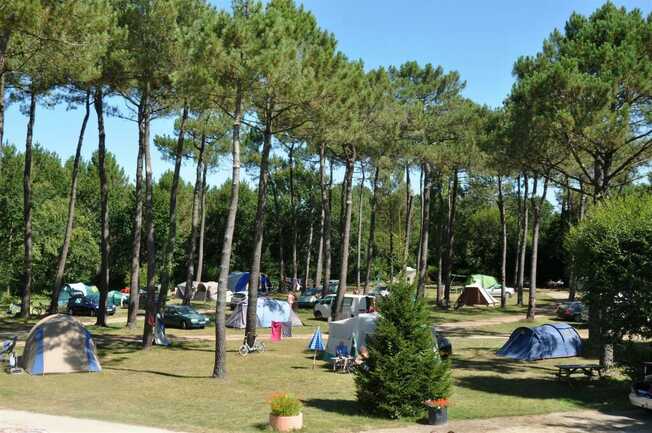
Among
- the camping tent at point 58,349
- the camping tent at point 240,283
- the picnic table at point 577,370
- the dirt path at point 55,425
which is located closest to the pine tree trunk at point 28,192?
the camping tent at point 58,349

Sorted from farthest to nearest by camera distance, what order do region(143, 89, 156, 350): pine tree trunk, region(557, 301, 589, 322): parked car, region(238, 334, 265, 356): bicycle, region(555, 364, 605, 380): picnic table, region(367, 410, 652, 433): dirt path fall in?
1. region(557, 301, 589, 322): parked car
2. region(143, 89, 156, 350): pine tree trunk
3. region(238, 334, 265, 356): bicycle
4. region(555, 364, 605, 380): picnic table
5. region(367, 410, 652, 433): dirt path

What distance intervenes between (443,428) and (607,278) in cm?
571

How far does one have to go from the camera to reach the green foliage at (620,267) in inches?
540

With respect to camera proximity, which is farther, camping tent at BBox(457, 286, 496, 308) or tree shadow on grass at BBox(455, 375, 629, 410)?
camping tent at BBox(457, 286, 496, 308)

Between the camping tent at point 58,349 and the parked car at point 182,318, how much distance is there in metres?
10.6

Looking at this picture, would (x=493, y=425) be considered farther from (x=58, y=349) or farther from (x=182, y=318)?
(x=182, y=318)

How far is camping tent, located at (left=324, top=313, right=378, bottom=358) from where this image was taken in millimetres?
18203

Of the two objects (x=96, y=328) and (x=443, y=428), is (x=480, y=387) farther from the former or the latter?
(x=96, y=328)

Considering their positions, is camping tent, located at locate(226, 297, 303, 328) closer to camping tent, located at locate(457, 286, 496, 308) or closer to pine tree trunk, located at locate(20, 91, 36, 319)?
pine tree trunk, located at locate(20, 91, 36, 319)

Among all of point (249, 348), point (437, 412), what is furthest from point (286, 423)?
point (249, 348)

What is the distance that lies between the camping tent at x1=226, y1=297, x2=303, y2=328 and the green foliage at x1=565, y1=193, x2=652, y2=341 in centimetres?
1566

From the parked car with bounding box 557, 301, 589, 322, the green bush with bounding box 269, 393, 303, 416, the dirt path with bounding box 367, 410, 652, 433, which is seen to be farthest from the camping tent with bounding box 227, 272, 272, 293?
the green bush with bounding box 269, 393, 303, 416

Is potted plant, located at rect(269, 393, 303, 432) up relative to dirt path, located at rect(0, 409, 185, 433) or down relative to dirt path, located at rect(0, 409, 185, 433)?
up

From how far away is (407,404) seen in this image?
1198cm
